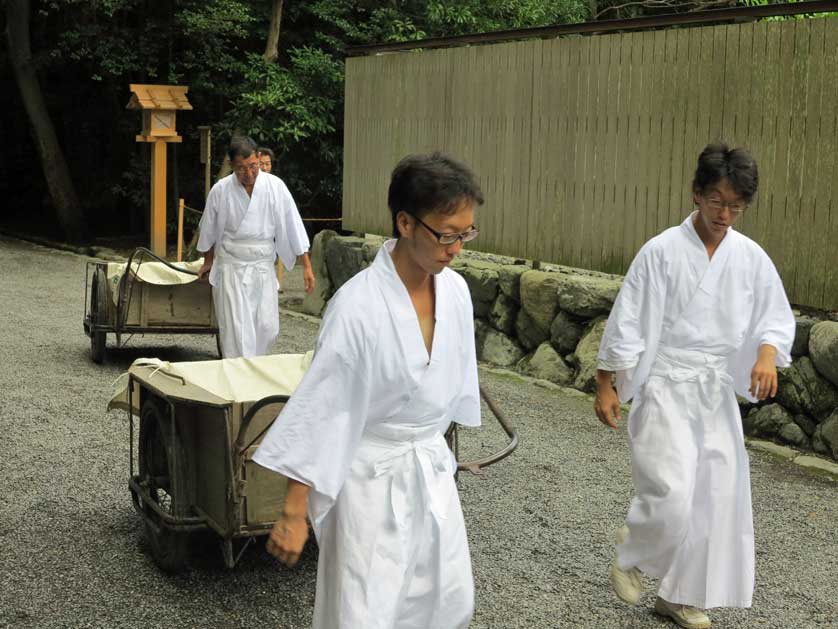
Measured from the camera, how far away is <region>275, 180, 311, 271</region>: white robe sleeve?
27.4 ft

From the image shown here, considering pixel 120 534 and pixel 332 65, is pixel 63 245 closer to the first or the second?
pixel 332 65

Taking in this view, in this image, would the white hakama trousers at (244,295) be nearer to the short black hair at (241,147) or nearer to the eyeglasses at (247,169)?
the eyeglasses at (247,169)

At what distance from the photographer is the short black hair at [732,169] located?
4105mm

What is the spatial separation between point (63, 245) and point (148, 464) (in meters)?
15.3

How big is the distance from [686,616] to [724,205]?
151 centimetres

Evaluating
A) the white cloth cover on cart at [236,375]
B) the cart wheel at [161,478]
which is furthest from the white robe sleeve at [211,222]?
the cart wheel at [161,478]

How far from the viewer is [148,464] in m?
4.85

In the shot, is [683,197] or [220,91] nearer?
[683,197]

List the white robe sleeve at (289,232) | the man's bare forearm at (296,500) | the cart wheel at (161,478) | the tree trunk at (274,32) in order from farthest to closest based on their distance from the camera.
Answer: the tree trunk at (274,32), the white robe sleeve at (289,232), the cart wheel at (161,478), the man's bare forearm at (296,500)

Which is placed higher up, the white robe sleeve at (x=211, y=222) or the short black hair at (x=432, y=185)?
the short black hair at (x=432, y=185)

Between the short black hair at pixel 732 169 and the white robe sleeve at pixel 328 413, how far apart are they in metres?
1.86

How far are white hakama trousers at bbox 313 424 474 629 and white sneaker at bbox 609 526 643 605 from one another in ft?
5.06

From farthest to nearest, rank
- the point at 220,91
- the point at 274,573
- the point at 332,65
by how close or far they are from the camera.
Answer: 1. the point at 220,91
2. the point at 332,65
3. the point at 274,573

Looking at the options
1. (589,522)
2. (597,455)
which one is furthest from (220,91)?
(589,522)
